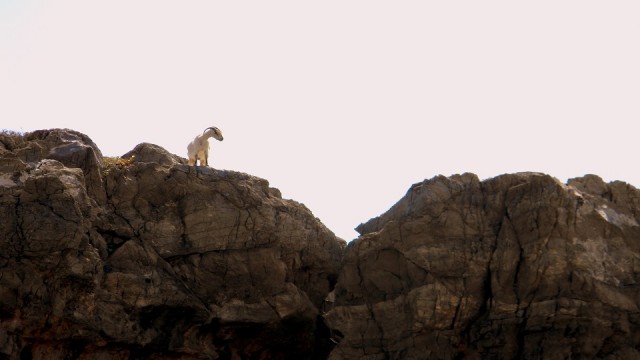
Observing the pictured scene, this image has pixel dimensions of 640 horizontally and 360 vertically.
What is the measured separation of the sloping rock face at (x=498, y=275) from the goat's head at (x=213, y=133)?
784 cm

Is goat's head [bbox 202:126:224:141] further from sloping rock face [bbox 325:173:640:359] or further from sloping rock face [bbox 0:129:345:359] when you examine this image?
sloping rock face [bbox 325:173:640:359]

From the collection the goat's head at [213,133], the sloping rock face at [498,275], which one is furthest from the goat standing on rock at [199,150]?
the sloping rock face at [498,275]

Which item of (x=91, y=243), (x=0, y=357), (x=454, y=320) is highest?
(x=91, y=243)

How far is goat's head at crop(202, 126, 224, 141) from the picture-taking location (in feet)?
109

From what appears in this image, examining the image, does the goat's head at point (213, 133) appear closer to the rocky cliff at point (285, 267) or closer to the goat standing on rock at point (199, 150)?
the goat standing on rock at point (199, 150)

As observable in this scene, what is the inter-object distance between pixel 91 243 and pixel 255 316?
5.70 m

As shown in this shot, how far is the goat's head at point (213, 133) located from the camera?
33.2m

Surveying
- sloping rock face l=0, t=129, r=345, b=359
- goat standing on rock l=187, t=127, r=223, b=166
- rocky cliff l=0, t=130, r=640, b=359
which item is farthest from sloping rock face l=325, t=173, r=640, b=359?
goat standing on rock l=187, t=127, r=223, b=166

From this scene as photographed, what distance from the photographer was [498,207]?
27.9m

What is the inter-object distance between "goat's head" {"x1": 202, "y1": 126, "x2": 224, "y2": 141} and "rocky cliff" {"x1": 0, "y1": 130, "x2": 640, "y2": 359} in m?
3.08

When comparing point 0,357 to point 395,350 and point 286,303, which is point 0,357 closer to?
point 286,303

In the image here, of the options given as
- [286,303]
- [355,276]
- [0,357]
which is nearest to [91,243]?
[0,357]

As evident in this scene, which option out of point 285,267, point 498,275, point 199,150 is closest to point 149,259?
point 285,267

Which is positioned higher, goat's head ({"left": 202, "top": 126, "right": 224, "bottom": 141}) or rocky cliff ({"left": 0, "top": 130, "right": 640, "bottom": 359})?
→ goat's head ({"left": 202, "top": 126, "right": 224, "bottom": 141})
